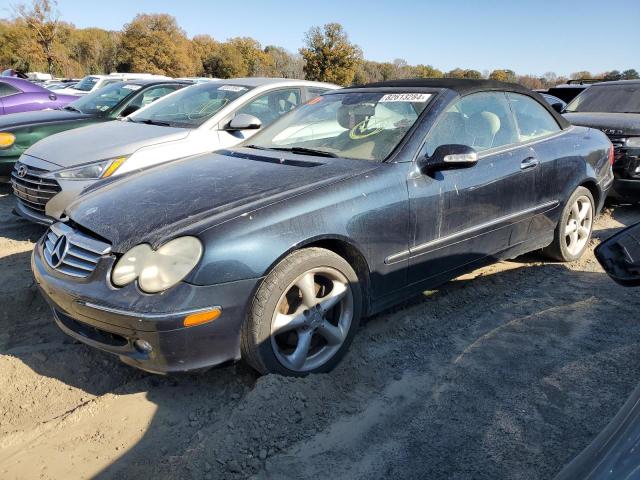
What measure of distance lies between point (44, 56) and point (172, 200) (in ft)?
135

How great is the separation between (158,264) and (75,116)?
17.8 ft

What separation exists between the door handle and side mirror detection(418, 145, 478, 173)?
788 millimetres

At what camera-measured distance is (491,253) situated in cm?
384

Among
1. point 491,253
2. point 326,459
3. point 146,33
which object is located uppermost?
point 146,33

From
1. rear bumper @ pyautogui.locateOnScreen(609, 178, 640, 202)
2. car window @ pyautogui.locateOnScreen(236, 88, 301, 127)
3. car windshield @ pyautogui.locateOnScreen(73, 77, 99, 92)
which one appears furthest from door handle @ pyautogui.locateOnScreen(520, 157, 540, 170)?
car windshield @ pyautogui.locateOnScreen(73, 77, 99, 92)

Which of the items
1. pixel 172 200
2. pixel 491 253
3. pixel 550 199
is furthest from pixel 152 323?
pixel 550 199

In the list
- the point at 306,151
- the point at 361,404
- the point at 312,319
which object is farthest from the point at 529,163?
the point at 361,404

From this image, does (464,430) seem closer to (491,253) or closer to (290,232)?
(290,232)

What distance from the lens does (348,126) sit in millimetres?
3771

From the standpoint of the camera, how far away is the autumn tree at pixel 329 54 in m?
31.2

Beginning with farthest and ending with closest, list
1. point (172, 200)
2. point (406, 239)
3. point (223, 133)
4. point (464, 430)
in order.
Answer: point (223, 133) → point (406, 239) → point (172, 200) → point (464, 430)

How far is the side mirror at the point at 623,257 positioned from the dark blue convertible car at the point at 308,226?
127cm

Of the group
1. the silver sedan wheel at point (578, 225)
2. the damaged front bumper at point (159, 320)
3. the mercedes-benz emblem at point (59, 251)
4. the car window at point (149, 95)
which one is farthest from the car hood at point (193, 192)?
the car window at point (149, 95)

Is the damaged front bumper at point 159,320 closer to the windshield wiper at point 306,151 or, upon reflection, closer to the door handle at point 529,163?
the windshield wiper at point 306,151
